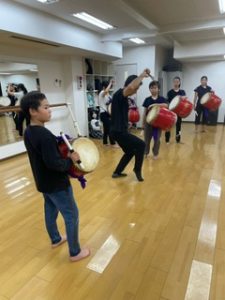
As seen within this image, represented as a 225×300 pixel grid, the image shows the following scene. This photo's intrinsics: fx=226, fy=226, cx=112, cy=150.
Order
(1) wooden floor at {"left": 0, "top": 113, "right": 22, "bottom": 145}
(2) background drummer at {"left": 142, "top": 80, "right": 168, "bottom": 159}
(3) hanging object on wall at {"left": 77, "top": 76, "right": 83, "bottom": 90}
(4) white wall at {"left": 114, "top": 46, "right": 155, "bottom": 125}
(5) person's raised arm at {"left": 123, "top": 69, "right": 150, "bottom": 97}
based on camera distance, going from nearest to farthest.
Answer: (5) person's raised arm at {"left": 123, "top": 69, "right": 150, "bottom": 97} → (2) background drummer at {"left": 142, "top": 80, "right": 168, "bottom": 159} → (1) wooden floor at {"left": 0, "top": 113, "right": 22, "bottom": 145} → (3) hanging object on wall at {"left": 77, "top": 76, "right": 83, "bottom": 90} → (4) white wall at {"left": 114, "top": 46, "right": 155, "bottom": 125}

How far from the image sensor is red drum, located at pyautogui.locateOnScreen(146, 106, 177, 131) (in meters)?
3.59

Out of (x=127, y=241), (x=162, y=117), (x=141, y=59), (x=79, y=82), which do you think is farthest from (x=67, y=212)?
(x=141, y=59)

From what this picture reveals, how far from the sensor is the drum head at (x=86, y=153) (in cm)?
172

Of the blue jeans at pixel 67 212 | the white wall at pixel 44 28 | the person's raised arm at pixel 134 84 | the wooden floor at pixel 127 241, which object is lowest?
the wooden floor at pixel 127 241

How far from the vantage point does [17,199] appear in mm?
2988

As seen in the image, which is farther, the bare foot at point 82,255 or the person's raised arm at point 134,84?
the person's raised arm at point 134,84

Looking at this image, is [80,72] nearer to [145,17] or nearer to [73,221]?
[145,17]

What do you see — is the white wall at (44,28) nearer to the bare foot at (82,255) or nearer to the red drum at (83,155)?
the red drum at (83,155)

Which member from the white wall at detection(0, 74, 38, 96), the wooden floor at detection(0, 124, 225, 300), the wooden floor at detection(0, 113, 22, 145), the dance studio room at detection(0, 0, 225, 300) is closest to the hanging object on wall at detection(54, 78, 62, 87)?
the dance studio room at detection(0, 0, 225, 300)

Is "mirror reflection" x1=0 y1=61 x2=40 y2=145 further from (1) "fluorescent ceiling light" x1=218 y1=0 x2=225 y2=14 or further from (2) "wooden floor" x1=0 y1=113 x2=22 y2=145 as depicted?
(1) "fluorescent ceiling light" x1=218 y1=0 x2=225 y2=14

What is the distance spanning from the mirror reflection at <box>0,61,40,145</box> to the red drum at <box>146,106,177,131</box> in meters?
2.54

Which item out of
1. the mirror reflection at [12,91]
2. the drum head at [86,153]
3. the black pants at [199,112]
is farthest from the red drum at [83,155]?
the black pants at [199,112]

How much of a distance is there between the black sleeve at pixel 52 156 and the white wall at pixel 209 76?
26.4ft

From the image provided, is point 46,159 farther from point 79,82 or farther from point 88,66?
point 88,66
